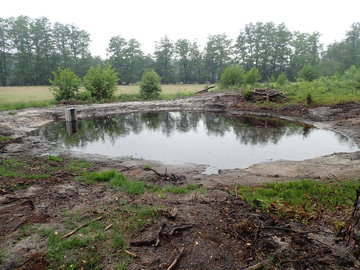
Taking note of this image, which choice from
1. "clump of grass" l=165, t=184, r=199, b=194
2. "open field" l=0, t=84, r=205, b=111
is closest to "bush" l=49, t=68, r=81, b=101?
"open field" l=0, t=84, r=205, b=111

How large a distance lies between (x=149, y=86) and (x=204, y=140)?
2169cm

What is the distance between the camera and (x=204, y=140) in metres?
15.2

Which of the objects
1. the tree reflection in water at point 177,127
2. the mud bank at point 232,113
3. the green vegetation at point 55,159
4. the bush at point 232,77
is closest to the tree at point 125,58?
the bush at point 232,77

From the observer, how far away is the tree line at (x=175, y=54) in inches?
2525

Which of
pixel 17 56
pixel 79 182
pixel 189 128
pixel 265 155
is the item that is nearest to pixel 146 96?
pixel 189 128

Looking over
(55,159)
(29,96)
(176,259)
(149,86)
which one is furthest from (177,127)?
(29,96)

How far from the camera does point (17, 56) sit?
6494 cm

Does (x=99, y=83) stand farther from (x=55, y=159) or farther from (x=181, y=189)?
(x=181, y=189)

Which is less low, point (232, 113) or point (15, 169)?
point (232, 113)

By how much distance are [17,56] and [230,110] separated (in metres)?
61.8

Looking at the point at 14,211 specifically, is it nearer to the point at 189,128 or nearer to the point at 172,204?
the point at 172,204

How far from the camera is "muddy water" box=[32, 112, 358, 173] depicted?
471 inches

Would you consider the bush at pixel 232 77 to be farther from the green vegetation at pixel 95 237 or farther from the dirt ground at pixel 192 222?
the green vegetation at pixel 95 237

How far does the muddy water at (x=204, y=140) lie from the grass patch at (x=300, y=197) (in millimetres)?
3152
